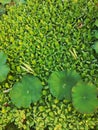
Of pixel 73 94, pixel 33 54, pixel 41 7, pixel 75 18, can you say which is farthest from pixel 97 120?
pixel 41 7

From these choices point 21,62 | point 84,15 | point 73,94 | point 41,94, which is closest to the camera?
point 73,94

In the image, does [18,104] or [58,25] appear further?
[58,25]

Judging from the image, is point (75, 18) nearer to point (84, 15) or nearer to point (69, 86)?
point (84, 15)

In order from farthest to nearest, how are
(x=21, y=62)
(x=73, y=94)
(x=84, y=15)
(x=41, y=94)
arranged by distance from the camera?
(x=84, y=15) < (x=21, y=62) < (x=41, y=94) < (x=73, y=94)

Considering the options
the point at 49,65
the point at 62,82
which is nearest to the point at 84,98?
the point at 62,82

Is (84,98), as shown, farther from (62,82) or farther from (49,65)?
(49,65)

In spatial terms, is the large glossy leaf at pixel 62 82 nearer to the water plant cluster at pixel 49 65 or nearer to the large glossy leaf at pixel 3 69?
the water plant cluster at pixel 49 65

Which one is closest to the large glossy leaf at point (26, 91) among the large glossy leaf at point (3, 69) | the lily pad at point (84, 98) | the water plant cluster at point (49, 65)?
the water plant cluster at point (49, 65)
